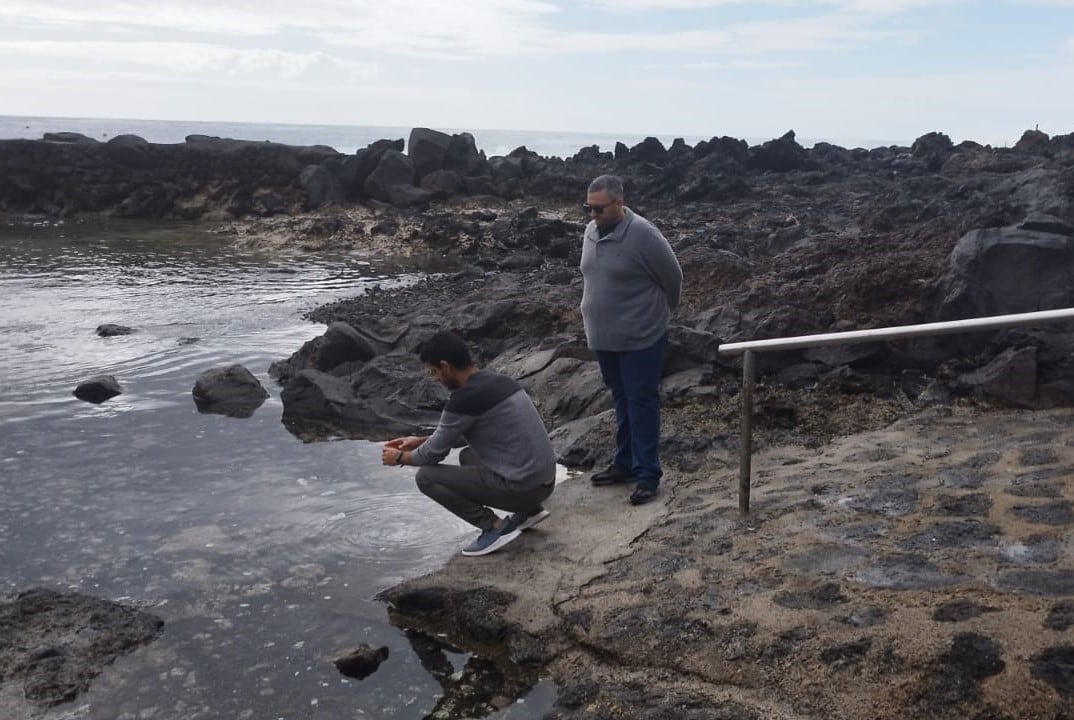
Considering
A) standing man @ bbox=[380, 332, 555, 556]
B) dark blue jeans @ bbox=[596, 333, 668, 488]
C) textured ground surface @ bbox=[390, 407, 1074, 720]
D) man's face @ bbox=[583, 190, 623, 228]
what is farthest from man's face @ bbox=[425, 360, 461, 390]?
man's face @ bbox=[583, 190, 623, 228]

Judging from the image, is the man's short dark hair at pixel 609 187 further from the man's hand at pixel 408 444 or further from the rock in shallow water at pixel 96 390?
the rock in shallow water at pixel 96 390

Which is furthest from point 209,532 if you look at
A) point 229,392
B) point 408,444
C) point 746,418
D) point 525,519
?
point 229,392

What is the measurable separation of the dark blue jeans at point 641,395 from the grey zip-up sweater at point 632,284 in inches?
3.1

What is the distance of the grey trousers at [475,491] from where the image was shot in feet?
17.5

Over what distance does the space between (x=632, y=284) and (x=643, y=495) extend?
1223mm

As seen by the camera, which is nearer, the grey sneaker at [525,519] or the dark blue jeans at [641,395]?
the grey sneaker at [525,519]

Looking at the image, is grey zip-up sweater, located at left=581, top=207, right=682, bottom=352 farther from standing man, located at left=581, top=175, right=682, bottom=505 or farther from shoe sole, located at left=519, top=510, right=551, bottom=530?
shoe sole, located at left=519, top=510, right=551, bottom=530

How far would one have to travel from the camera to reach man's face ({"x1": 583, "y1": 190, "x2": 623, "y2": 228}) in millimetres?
5590

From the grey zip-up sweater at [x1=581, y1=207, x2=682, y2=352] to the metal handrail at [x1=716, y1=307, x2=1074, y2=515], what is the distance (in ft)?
2.30

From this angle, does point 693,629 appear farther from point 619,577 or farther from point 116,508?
point 116,508

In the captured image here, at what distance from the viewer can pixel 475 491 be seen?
535 centimetres

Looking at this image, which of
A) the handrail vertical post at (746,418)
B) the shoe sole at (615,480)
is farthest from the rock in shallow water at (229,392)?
the handrail vertical post at (746,418)

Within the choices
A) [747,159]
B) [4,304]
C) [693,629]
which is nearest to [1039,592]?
[693,629]

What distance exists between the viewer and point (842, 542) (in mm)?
4562
